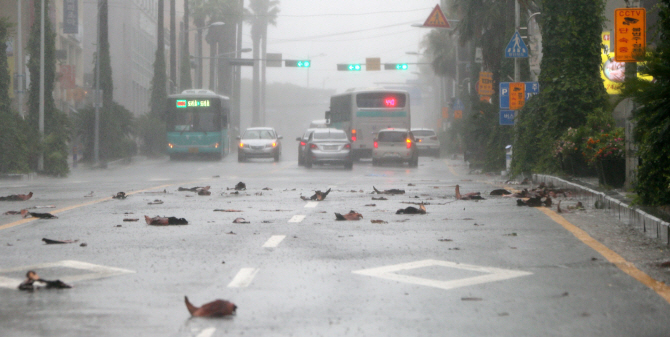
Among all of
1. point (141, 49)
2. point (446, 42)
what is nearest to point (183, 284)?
point (446, 42)

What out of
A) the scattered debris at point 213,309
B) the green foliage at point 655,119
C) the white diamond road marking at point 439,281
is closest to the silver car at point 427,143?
the green foliage at point 655,119

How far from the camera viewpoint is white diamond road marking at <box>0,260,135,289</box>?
754 cm

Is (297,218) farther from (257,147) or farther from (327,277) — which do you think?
(257,147)

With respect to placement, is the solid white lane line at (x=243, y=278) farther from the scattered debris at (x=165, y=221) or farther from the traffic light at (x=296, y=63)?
the traffic light at (x=296, y=63)

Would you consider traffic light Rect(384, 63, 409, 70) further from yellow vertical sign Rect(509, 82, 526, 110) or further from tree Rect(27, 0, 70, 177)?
yellow vertical sign Rect(509, 82, 526, 110)

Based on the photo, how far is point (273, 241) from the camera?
1023cm

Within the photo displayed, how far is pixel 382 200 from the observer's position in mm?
17031

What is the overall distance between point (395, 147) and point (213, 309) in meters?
34.5

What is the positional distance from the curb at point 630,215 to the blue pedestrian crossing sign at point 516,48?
12.6m

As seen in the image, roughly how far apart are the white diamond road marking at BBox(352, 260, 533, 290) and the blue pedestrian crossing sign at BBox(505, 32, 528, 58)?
22.1 metres

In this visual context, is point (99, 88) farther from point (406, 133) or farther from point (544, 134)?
point (544, 134)

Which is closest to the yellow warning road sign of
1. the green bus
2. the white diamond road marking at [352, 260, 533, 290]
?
the green bus

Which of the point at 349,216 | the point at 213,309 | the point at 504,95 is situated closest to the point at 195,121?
the point at 504,95

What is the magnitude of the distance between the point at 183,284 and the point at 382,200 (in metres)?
9.82
